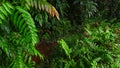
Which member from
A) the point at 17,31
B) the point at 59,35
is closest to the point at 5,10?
the point at 17,31

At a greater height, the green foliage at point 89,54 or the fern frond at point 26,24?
the fern frond at point 26,24

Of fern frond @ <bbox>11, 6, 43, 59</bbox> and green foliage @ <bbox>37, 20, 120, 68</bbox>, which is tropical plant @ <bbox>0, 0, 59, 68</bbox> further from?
green foliage @ <bbox>37, 20, 120, 68</bbox>

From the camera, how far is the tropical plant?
12.5 feet

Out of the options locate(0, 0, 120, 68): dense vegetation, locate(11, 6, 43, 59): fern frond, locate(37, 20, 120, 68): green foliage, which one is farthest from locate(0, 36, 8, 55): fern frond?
locate(37, 20, 120, 68): green foliage

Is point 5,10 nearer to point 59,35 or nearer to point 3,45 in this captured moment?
point 3,45

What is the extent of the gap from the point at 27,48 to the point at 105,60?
154cm

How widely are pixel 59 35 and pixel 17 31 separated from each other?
2.33 meters

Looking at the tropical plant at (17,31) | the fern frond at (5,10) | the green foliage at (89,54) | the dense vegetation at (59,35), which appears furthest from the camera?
the green foliage at (89,54)

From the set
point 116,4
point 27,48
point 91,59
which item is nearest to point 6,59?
point 27,48

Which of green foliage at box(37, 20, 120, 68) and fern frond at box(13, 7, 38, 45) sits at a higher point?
fern frond at box(13, 7, 38, 45)

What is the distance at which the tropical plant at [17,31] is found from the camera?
3.80 m

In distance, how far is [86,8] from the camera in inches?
257

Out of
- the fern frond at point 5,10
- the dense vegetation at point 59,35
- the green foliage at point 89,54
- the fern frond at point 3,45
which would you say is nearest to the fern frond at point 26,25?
the dense vegetation at point 59,35

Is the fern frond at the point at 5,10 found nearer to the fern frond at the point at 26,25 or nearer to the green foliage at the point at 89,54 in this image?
the fern frond at the point at 26,25
